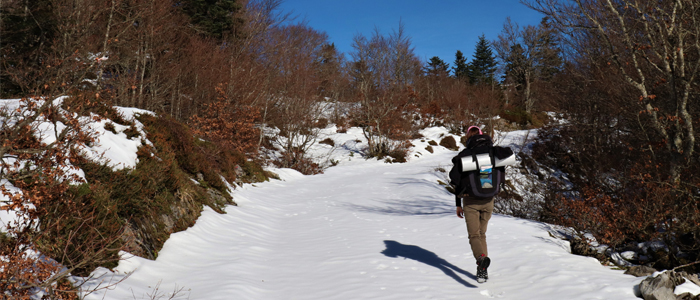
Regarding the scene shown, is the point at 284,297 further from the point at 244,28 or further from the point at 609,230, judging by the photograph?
the point at 244,28

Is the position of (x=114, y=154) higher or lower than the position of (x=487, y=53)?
lower

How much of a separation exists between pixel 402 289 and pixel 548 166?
18205 millimetres

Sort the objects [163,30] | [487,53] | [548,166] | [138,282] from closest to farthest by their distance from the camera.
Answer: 1. [138,282]
2. [163,30]
3. [548,166]
4. [487,53]

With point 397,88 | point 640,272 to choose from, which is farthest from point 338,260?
point 397,88

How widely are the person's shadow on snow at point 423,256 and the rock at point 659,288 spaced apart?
170 cm

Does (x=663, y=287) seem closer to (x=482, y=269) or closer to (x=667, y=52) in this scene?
(x=482, y=269)

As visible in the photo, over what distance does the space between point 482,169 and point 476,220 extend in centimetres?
65

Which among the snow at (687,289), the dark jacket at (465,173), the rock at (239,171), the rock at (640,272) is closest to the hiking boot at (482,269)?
the dark jacket at (465,173)

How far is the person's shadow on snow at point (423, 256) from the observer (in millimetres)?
5149

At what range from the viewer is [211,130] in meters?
16.9

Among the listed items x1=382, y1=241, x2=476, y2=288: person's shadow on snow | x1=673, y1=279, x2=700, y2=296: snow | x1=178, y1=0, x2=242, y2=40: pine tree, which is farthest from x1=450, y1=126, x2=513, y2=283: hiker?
x1=178, y1=0, x2=242, y2=40: pine tree

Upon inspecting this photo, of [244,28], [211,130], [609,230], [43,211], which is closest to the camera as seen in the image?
[43,211]

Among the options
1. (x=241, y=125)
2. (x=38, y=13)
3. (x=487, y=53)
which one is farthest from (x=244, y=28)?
(x=487, y=53)

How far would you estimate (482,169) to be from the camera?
4723 mm
